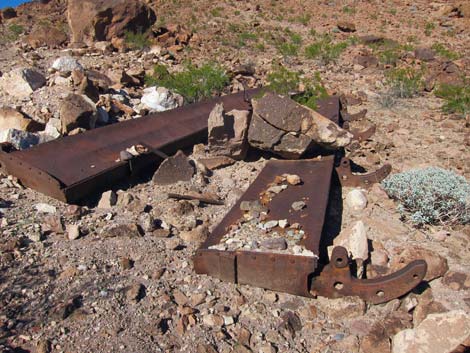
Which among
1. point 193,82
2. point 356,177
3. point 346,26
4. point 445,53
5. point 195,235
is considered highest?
point 195,235

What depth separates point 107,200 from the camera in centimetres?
355

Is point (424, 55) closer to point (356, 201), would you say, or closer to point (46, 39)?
point (356, 201)

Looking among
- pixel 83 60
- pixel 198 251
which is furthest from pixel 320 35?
pixel 198 251

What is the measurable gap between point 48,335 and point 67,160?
1.96m

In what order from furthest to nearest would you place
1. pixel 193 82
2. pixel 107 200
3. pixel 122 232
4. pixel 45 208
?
pixel 193 82 → pixel 107 200 → pixel 45 208 → pixel 122 232

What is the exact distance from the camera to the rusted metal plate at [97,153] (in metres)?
3.54

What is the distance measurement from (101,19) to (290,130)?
6.81 meters

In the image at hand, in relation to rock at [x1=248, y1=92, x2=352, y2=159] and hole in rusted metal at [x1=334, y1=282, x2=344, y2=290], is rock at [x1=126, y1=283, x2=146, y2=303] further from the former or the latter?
rock at [x1=248, y1=92, x2=352, y2=159]

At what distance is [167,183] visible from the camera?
399 cm

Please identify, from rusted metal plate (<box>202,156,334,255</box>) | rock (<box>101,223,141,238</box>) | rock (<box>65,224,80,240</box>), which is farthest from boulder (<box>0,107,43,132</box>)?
rusted metal plate (<box>202,156,334,255</box>)

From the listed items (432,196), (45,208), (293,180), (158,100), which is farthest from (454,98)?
(45,208)

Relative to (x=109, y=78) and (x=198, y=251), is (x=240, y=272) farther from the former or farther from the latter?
(x=109, y=78)

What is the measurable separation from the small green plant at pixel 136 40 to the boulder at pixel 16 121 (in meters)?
4.70

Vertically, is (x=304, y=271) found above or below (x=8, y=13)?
above
